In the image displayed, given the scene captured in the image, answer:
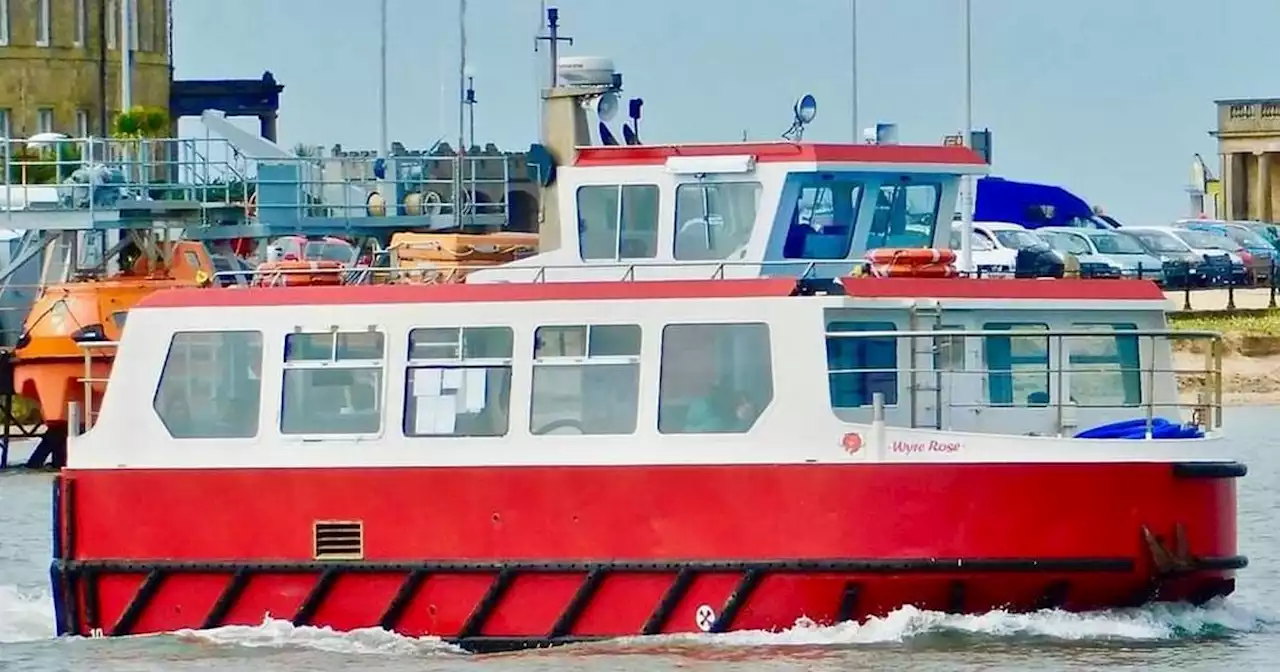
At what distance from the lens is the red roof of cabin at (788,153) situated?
82.0ft

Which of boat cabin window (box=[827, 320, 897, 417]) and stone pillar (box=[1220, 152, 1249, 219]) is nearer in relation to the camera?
boat cabin window (box=[827, 320, 897, 417])

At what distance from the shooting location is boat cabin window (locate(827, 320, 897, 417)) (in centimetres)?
2345

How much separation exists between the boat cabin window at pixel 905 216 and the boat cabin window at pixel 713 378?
8.08ft

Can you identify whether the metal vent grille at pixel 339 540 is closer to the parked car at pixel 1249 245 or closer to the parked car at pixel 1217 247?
the parked car at pixel 1217 247

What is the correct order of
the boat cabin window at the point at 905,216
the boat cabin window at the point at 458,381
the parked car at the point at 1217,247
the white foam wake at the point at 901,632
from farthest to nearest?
the parked car at the point at 1217,247 < the boat cabin window at the point at 905,216 < the boat cabin window at the point at 458,381 < the white foam wake at the point at 901,632

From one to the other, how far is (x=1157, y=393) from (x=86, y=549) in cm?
828

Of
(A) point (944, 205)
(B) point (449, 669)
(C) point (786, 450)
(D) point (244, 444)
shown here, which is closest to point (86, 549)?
(D) point (244, 444)

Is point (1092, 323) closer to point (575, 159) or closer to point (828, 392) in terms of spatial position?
point (828, 392)

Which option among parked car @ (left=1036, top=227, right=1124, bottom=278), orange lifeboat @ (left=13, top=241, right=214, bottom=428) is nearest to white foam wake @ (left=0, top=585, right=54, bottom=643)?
orange lifeboat @ (left=13, top=241, right=214, bottom=428)

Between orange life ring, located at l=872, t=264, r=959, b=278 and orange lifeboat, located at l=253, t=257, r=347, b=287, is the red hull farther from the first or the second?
orange lifeboat, located at l=253, t=257, r=347, b=287

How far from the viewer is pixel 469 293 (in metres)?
24.1

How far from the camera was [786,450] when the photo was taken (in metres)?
23.1

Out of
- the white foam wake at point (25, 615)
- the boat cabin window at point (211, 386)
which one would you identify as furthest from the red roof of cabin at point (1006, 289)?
the white foam wake at point (25, 615)

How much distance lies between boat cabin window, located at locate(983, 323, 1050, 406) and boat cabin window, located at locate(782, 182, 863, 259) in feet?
6.00
